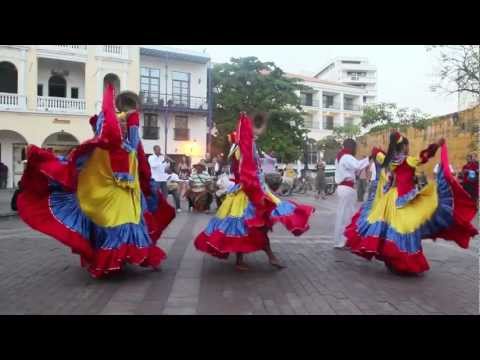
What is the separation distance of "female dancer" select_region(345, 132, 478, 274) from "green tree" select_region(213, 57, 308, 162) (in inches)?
1033

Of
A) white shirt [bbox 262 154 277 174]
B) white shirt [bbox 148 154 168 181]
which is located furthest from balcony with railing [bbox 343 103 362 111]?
white shirt [bbox 262 154 277 174]

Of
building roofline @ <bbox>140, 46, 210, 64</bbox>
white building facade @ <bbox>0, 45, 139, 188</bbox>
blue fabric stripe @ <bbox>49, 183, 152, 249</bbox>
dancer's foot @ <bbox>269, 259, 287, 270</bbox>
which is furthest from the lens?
building roofline @ <bbox>140, 46, 210, 64</bbox>

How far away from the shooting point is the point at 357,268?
19.5ft

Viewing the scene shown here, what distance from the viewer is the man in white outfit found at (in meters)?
7.16

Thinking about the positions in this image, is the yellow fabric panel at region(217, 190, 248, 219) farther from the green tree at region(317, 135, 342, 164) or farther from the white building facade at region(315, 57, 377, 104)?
the white building facade at region(315, 57, 377, 104)

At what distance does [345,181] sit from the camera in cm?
728

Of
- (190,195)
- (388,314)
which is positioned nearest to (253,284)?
(388,314)

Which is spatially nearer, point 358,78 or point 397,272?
point 397,272

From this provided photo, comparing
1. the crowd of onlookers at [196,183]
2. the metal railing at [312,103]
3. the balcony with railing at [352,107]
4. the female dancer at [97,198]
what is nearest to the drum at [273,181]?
the female dancer at [97,198]

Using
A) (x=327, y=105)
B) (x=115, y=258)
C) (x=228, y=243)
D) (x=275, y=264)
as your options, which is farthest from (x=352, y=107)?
(x=115, y=258)

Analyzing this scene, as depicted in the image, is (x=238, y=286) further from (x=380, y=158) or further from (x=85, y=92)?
(x=85, y=92)

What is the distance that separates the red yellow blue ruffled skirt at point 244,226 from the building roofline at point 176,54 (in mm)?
27887

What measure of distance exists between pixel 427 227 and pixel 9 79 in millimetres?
26542

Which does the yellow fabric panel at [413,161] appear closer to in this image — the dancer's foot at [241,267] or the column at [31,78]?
the dancer's foot at [241,267]
